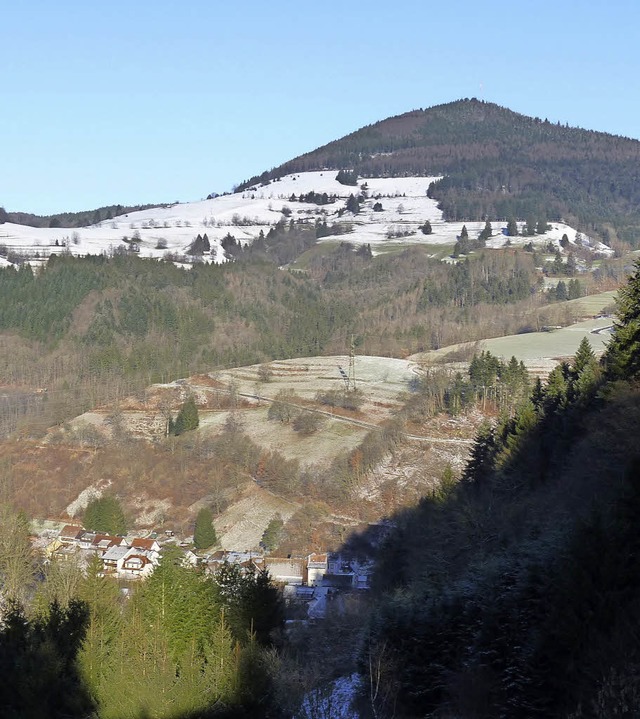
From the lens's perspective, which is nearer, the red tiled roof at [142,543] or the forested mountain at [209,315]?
the red tiled roof at [142,543]

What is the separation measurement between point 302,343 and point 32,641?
84.8 metres

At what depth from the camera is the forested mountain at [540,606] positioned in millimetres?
16297

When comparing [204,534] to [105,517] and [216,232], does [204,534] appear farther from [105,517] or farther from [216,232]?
[216,232]

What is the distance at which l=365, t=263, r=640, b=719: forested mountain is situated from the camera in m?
16.3

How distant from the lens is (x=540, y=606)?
18188 mm

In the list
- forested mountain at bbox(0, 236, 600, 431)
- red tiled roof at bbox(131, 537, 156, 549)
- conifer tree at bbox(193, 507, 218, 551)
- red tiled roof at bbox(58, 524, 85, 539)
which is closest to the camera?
red tiled roof at bbox(131, 537, 156, 549)

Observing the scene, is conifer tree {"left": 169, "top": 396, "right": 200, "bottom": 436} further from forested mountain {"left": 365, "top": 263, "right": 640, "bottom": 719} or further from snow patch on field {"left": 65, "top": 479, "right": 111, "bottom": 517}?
forested mountain {"left": 365, "top": 263, "right": 640, "bottom": 719}

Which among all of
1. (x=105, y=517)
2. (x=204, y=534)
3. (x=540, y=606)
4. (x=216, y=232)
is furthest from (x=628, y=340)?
(x=216, y=232)

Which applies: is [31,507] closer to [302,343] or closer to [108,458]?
[108,458]

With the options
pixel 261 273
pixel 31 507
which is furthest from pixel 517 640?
pixel 261 273

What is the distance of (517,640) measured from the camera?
18.2 metres

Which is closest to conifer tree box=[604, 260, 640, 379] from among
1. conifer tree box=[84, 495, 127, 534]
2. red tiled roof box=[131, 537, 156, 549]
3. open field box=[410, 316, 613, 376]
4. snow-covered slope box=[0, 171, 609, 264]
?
red tiled roof box=[131, 537, 156, 549]

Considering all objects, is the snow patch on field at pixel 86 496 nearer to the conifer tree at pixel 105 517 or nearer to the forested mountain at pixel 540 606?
the conifer tree at pixel 105 517

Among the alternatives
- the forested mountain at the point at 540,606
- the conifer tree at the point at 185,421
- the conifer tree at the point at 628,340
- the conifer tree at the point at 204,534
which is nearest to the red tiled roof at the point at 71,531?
the conifer tree at the point at 204,534
